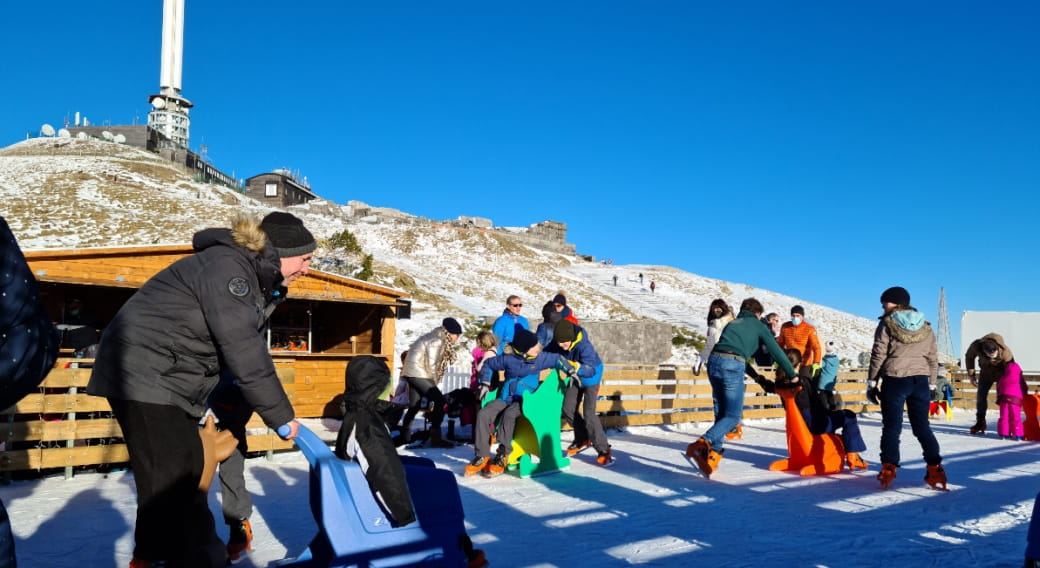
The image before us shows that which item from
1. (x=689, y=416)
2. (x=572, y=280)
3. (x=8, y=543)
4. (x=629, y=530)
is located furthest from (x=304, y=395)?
(x=572, y=280)

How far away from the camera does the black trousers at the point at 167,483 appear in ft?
9.12

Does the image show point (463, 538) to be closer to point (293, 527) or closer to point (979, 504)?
point (293, 527)

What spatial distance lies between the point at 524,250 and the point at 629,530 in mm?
63740

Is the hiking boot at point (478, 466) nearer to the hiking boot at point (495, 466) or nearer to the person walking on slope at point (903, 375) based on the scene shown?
the hiking boot at point (495, 466)

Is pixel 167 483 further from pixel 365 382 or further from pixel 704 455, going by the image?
pixel 704 455

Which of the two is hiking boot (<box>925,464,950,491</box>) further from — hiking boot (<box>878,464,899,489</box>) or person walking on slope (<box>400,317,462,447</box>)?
person walking on slope (<box>400,317,462,447</box>)

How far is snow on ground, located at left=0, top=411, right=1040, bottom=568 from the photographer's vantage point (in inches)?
167

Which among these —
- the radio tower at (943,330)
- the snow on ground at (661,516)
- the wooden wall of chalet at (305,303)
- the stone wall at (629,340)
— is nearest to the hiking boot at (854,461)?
the snow on ground at (661,516)

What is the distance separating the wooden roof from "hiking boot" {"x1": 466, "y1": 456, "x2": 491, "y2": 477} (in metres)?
6.05

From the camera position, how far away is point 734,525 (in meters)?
5.03

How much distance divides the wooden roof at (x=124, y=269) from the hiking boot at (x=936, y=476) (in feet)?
29.6

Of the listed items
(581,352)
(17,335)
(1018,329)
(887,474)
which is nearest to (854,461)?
(887,474)

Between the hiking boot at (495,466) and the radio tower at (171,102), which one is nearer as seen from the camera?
the hiking boot at (495,466)

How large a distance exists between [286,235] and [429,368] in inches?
219
